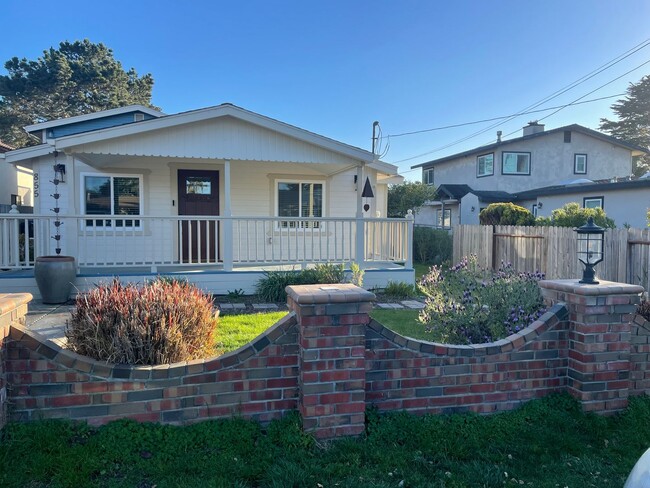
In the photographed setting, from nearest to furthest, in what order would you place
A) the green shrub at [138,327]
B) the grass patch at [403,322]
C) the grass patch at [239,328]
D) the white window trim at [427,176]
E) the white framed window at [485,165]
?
the green shrub at [138,327] < the grass patch at [239,328] < the grass patch at [403,322] < the white framed window at [485,165] < the white window trim at [427,176]

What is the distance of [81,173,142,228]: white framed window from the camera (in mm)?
A: 9984

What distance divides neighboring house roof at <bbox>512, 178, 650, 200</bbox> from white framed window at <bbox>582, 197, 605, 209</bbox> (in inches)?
14.7

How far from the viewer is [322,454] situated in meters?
2.72

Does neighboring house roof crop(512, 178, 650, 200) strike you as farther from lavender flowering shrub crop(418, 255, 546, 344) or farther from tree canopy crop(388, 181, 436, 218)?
lavender flowering shrub crop(418, 255, 546, 344)

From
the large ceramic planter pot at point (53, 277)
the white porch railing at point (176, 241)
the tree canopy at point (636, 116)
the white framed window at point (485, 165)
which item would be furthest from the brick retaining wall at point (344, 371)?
the tree canopy at point (636, 116)

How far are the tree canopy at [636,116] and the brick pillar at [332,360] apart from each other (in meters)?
44.9

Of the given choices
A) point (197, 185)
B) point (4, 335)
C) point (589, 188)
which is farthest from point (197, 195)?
point (589, 188)

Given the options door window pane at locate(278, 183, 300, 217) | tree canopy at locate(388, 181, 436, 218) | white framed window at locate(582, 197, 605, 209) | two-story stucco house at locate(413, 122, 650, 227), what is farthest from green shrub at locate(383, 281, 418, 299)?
two-story stucco house at locate(413, 122, 650, 227)

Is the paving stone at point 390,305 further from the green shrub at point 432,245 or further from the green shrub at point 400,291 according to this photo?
the green shrub at point 432,245

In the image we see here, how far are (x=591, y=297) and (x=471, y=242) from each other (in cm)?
966

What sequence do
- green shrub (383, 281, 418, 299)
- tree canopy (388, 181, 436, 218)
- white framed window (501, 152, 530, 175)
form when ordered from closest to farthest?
1. green shrub (383, 281, 418, 299)
2. tree canopy (388, 181, 436, 218)
3. white framed window (501, 152, 530, 175)

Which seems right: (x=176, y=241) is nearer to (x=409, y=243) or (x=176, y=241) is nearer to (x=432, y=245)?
(x=409, y=243)

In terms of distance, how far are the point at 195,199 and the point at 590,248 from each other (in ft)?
28.7

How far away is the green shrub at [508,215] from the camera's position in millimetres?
13336
